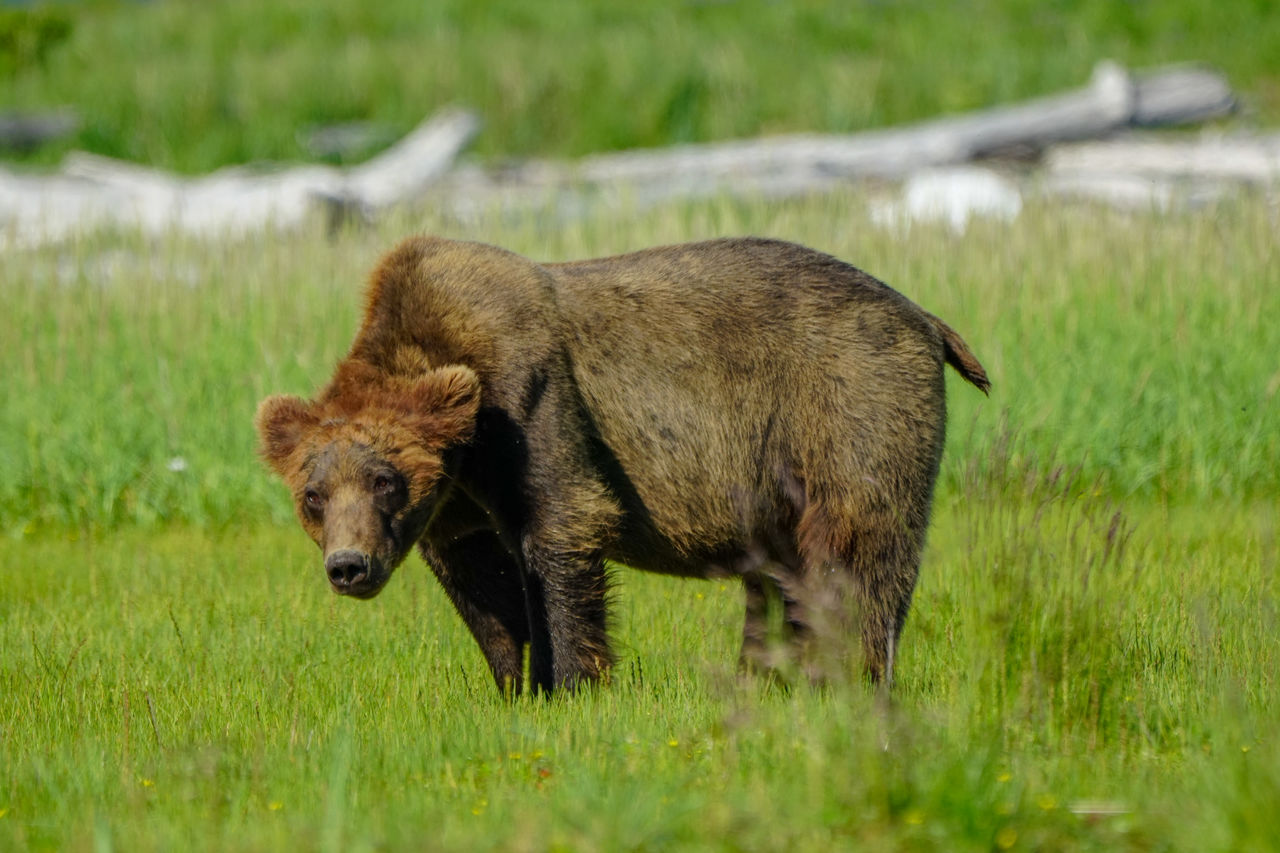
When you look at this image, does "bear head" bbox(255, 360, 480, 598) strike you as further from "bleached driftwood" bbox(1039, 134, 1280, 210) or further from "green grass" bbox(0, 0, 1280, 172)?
"green grass" bbox(0, 0, 1280, 172)

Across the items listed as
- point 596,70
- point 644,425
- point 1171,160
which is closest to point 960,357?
point 644,425

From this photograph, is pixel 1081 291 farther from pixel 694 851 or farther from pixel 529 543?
pixel 694 851

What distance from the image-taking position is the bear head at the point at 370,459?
4.68 metres

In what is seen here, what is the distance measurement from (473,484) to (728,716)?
1.72 m

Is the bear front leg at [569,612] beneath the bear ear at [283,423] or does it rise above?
beneath

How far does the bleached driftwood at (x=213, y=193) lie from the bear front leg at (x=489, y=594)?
6.84 meters

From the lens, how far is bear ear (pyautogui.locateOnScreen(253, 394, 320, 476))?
501 centimetres

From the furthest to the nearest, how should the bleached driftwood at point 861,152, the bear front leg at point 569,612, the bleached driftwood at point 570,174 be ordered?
the bleached driftwood at point 861,152
the bleached driftwood at point 570,174
the bear front leg at point 569,612

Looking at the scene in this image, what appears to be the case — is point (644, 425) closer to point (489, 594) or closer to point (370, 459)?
point (489, 594)

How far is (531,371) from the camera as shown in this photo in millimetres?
5230

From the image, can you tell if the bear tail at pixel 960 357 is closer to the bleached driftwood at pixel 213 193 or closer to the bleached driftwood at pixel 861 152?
the bleached driftwood at pixel 213 193

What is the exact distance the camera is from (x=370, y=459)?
4.80 meters

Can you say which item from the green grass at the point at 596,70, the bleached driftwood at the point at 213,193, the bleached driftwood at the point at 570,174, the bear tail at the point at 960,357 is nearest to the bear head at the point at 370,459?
the bear tail at the point at 960,357

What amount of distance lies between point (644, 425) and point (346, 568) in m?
1.37
